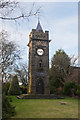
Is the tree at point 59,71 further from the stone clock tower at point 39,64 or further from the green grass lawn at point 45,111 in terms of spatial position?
the green grass lawn at point 45,111

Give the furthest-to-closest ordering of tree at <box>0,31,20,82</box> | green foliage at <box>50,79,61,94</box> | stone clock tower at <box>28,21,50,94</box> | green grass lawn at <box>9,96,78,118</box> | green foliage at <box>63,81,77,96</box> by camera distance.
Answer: green foliage at <box>50,79,61,94</box>, green foliage at <box>63,81,77,96</box>, stone clock tower at <box>28,21,50,94</box>, tree at <box>0,31,20,82</box>, green grass lawn at <box>9,96,78,118</box>

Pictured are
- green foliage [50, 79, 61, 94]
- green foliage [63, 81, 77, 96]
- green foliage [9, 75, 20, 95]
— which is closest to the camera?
green foliage [9, 75, 20, 95]

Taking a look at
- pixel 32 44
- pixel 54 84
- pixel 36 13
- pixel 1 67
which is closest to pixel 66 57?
pixel 54 84

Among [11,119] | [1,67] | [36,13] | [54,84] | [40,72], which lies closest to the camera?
[36,13]

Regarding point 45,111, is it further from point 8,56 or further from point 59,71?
point 59,71

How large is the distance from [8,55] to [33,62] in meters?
7.36

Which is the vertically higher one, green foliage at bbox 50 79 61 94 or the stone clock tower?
the stone clock tower

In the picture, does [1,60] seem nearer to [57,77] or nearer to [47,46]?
[47,46]

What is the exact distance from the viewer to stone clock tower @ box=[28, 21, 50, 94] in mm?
22031

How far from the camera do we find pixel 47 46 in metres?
23.8

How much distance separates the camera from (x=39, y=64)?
903 inches

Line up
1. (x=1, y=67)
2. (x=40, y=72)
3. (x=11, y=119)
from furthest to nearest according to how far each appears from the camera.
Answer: (x=40, y=72) → (x=1, y=67) → (x=11, y=119)

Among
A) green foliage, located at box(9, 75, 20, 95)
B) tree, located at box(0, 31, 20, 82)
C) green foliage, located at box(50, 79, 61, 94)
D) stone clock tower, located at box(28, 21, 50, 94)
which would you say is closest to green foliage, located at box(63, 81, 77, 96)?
green foliage, located at box(50, 79, 61, 94)

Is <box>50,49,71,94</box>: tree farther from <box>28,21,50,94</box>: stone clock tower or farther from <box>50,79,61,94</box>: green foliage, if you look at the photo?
<box>28,21,50,94</box>: stone clock tower
